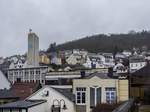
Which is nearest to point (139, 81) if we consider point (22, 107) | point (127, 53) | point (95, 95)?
point (95, 95)

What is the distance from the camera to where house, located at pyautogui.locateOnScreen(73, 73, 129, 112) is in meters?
33.1

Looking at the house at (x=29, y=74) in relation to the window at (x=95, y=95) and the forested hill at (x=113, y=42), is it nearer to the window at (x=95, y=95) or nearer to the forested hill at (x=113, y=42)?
the window at (x=95, y=95)

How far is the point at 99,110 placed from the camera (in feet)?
86.7

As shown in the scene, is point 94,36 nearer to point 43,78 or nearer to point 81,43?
point 81,43

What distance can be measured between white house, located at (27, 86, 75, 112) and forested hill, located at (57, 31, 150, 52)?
11034 cm

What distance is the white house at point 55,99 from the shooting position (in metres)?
32.8

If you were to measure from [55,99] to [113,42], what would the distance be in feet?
380

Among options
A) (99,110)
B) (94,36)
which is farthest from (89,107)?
(94,36)

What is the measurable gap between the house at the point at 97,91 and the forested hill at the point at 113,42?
10917 centimetres

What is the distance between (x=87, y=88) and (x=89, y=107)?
4.79ft

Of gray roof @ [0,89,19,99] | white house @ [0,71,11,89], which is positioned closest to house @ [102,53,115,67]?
white house @ [0,71,11,89]

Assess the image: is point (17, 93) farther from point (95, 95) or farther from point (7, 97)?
point (95, 95)

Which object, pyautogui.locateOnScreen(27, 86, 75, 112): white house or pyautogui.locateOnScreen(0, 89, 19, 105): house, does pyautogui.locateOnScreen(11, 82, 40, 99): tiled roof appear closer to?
pyautogui.locateOnScreen(0, 89, 19, 105): house

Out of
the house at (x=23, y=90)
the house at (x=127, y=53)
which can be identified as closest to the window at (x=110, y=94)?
the house at (x=23, y=90)
